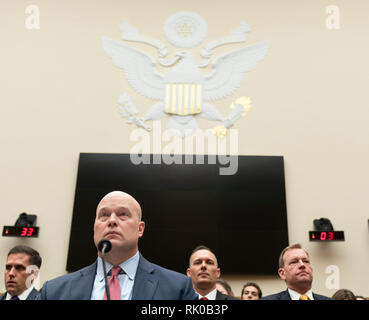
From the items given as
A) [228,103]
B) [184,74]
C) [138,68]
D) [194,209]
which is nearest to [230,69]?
[228,103]

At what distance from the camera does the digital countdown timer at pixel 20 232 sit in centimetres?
563

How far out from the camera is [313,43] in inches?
268

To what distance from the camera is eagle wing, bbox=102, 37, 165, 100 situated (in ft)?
21.6

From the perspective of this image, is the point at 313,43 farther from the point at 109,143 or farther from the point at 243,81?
the point at 109,143

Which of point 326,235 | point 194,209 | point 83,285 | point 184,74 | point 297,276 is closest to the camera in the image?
point 83,285

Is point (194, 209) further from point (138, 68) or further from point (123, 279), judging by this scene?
point (123, 279)

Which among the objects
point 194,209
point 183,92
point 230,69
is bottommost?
point 194,209

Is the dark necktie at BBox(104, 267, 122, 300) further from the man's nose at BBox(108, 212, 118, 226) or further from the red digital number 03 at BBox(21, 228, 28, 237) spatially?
the red digital number 03 at BBox(21, 228, 28, 237)

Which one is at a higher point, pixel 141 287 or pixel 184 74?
pixel 184 74

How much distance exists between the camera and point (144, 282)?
167cm

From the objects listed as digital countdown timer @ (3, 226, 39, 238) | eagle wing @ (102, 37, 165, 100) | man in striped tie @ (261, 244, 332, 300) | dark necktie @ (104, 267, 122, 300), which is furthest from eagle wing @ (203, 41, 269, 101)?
dark necktie @ (104, 267, 122, 300)

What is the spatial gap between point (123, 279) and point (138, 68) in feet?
17.8

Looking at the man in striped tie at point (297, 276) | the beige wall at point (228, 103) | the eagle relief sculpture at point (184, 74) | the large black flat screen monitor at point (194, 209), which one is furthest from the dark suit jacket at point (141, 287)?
the eagle relief sculpture at point (184, 74)
